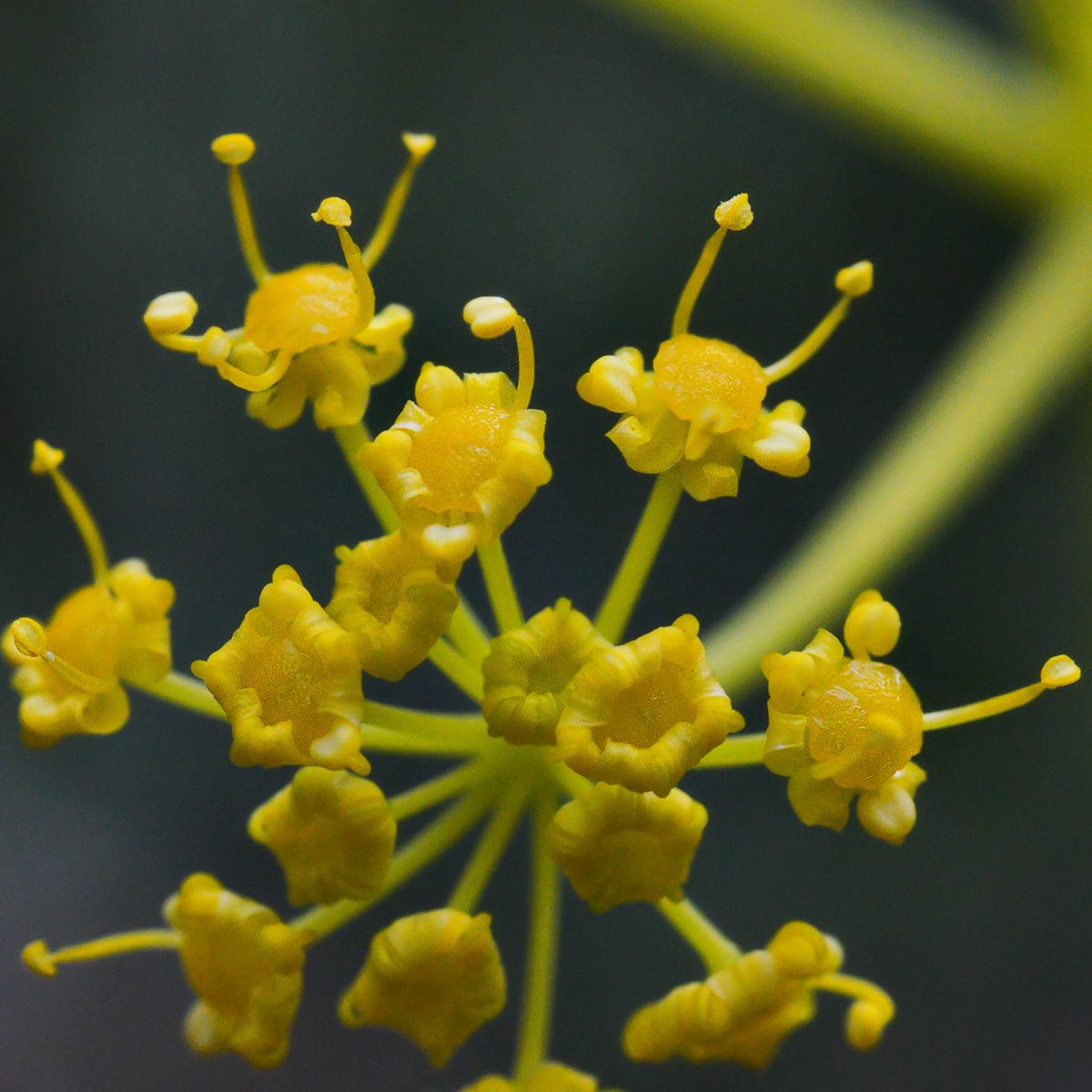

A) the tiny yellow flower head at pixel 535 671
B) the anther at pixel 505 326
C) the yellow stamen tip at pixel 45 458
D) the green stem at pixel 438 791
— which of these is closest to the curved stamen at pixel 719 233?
the anther at pixel 505 326

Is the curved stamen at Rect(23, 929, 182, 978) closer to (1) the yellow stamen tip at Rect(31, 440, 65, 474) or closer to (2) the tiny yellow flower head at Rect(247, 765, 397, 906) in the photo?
(2) the tiny yellow flower head at Rect(247, 765, 397, 906)

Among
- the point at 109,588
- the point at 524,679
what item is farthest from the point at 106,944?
the point at 524,679

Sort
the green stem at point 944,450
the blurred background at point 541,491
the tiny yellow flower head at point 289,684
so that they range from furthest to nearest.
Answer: the blurred background at point 541,491
the green stem at point 944,450
the tiny yellow flower head at point 289,684

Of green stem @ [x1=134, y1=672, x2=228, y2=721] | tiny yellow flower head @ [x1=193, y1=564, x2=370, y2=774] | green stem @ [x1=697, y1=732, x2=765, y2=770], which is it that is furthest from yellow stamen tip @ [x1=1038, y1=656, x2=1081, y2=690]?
green stem @ [x1=134, y1=672, x2=228, y2=721]

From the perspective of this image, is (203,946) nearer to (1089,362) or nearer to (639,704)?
(639,704)

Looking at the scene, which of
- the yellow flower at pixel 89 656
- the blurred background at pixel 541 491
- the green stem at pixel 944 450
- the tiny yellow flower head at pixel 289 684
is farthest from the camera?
the blurred background at pixel 541 491

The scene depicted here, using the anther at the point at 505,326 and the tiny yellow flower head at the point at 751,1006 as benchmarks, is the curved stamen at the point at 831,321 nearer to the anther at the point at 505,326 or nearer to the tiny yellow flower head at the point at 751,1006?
the anther at the point at 505,326

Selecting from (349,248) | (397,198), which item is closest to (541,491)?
(397,198)
